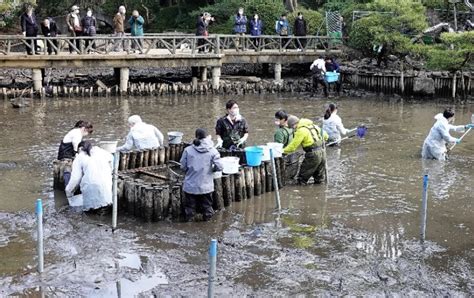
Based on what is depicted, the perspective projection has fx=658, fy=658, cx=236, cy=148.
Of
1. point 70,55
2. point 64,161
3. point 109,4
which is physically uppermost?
point 109,4

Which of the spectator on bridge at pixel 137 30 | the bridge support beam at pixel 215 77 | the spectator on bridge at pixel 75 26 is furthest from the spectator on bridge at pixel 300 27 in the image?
the spectator on bridge at pixel 75 26

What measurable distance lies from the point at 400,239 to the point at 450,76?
16.2 meters

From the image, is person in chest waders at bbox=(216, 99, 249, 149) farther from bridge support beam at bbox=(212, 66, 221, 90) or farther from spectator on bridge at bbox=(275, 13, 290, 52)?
spectator on bridge at bbox=(275, 13, 290, 52)

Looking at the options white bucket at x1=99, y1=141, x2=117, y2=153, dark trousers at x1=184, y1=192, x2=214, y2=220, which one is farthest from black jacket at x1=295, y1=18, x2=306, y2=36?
dark trousers at x1=184, y1=192, x2=214, y2=220

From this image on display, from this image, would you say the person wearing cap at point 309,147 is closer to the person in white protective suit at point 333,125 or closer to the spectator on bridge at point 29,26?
the person in white protective suit at point 333,125

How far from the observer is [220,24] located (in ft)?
109

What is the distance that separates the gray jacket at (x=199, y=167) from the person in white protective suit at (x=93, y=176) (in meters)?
1.31

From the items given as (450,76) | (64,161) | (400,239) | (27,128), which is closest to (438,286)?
(400,239)

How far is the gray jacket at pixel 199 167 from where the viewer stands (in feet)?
34.3

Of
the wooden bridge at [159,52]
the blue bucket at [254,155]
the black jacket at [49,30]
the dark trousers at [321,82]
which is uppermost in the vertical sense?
the black jacket at [49,30]

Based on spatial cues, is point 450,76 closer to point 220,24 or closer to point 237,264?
point 220,24

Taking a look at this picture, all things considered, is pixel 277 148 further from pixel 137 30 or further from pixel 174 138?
pixel 137 30

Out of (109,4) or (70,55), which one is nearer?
(70,55)

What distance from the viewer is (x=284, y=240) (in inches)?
392
